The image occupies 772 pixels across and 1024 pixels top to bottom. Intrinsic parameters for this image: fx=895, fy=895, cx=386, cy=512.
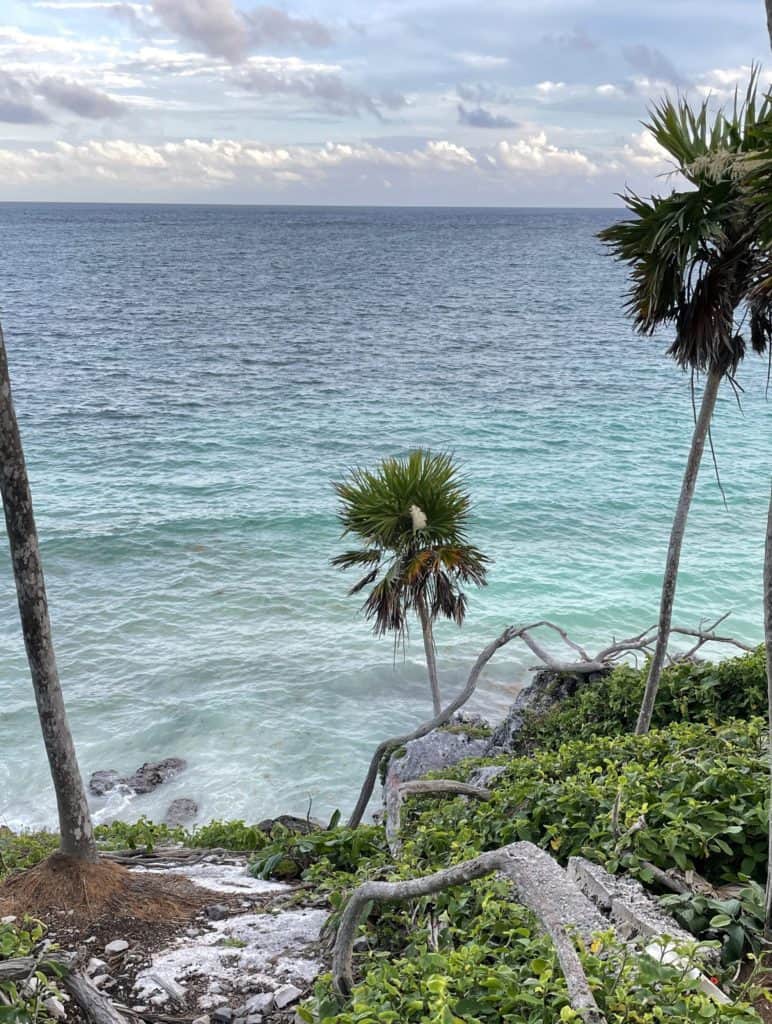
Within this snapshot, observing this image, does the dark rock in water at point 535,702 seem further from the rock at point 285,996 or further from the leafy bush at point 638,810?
the rock at point 285,996

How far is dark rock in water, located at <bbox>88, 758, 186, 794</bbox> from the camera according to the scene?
1409 cm

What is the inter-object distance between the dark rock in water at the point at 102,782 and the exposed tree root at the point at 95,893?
22.4 feet

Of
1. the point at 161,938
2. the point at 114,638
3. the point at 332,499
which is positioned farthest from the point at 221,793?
the point at 332,499

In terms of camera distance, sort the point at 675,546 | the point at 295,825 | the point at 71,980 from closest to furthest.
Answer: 1. the point at 71,980
2. the point at 675,546
3. the point at 295,825

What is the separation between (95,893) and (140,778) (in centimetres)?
751

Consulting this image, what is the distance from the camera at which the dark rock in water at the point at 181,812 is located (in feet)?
43.5

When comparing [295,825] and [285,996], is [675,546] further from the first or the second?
[285,996]

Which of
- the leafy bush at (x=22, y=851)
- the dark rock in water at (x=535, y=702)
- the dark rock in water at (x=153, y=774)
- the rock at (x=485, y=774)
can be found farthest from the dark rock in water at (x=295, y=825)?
the dark rock in water at (x=153, y=774)

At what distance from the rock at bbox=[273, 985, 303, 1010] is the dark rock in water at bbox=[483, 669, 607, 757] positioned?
20.0ft

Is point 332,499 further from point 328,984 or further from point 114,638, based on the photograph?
Result: point 328,984

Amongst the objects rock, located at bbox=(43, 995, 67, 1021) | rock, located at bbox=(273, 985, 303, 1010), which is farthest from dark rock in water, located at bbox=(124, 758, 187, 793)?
rock, located at bbox=(273, 985, 303, 1010)

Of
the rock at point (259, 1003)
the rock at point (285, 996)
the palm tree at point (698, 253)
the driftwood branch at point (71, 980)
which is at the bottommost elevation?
the rock at point (259, 1003)

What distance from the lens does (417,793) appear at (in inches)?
307

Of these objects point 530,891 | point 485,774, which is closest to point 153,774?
point 485,774
